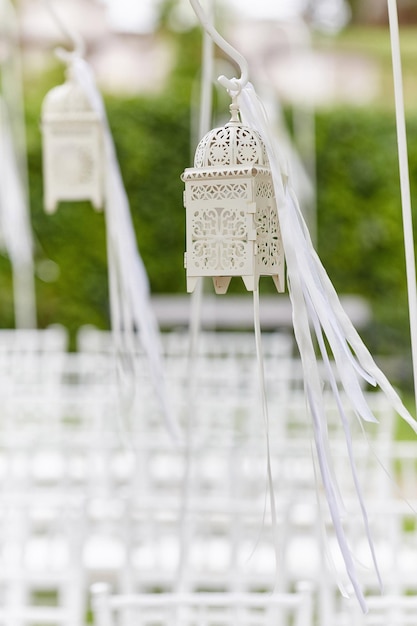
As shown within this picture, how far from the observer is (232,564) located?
2973 mm

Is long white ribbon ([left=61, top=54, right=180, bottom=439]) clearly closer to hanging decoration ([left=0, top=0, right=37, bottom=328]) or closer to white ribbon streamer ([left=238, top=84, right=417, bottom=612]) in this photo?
white ribbon streamer ([left=238, top=84, right=417, bottom=612])

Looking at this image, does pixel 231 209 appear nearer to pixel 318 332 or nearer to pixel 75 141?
pixel 318 332

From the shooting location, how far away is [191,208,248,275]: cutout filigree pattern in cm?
209

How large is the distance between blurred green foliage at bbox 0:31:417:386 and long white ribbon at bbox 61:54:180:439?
8.49 meters

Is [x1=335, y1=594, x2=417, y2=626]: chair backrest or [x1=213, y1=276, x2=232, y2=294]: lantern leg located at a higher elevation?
[x1=213, y1=276, x2=232, y2=294]: lantern leg

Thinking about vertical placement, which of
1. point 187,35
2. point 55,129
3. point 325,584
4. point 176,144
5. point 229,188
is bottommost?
point 325,584

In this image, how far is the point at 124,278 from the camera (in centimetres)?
330

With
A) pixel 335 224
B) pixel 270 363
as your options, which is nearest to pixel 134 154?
pixel 335 224

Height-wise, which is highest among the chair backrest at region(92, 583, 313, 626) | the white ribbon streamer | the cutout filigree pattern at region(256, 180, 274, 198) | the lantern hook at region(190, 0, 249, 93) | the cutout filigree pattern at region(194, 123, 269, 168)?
the lantern hook at region(190, 0, 249, 93)

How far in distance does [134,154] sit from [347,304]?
2656 mm

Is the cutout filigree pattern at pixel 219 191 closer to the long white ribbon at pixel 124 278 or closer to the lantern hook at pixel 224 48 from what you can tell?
the lantern hook at pixel 224 48

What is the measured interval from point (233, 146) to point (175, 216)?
10.1m

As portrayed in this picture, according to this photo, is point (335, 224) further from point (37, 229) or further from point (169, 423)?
point (169, 423)

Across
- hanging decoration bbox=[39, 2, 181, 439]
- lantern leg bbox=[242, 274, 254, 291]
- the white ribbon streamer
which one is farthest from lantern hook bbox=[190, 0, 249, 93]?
hanging decoration bbox=[39, 2, 181, 439]
